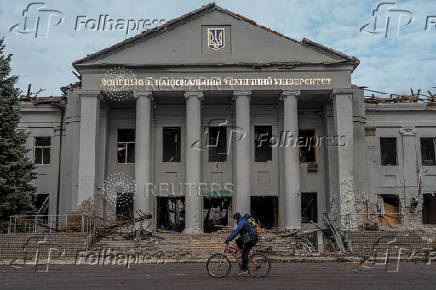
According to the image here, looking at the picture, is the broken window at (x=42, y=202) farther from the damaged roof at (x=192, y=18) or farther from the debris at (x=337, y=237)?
the debris at (x=337, y=237)

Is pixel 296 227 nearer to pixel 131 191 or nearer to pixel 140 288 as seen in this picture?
pixel 131 191

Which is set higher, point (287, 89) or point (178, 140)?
point (287, 89)

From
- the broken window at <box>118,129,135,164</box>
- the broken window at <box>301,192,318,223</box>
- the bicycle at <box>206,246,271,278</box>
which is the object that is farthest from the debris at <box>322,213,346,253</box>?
the broken window at <box>118,129,135,164</box>

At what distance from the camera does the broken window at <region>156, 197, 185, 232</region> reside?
1081 inches

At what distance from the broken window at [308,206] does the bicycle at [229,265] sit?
579 inches

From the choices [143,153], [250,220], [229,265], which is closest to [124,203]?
[143,153]

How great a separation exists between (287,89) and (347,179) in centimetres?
535

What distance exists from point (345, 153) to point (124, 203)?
1194cm

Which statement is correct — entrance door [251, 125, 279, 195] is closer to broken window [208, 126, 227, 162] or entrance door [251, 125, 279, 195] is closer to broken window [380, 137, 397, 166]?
broken window [208, 126, 227, 162]

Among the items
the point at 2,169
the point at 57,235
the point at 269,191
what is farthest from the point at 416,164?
the point at 2,169

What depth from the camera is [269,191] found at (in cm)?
2709

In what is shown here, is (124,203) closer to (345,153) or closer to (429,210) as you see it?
(345,153)

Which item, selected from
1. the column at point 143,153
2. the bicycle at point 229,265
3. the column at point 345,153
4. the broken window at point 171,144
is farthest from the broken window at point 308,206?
the bicycle at point 229,265

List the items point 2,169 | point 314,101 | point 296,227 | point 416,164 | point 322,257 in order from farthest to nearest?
point 416,164, point 314,101, point 296,227, point 2,169, point 322,257
